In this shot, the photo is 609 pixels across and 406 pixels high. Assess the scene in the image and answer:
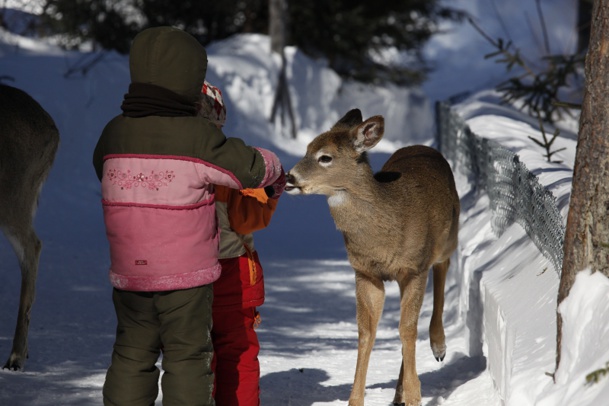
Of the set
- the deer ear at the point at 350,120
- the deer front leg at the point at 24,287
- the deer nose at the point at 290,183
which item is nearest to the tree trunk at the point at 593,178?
the deer nose at the point at 290,183

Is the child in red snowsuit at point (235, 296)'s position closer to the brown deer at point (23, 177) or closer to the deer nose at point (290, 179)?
the deer nose at point (290, 179)

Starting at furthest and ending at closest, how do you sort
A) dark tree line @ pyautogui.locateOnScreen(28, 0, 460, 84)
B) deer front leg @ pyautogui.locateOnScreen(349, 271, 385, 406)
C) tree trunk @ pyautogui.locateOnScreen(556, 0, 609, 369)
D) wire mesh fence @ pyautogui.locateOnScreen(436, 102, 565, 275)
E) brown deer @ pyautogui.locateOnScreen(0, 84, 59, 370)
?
dark tree line @ pyautogui.locateOnScreen(28, 0, 460, 84), brown deer @ pyautogui.locateOnScreen(0, 84, 59, 370), deer front leg @ pyautogui.locateOnScreen(349, 271, 385, 406), wire mesh fence @ pyautogui.locateOnScreen(436, 102, 565, 275), tree trunk @ pyautogui.locateOnScreen(556, 0, 609, 369)

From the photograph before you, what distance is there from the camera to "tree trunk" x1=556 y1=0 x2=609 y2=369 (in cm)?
416

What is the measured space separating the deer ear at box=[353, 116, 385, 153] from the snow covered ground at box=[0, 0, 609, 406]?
1141mm

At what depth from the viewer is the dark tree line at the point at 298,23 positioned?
78.2 feet

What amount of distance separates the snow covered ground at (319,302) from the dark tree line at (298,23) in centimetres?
693

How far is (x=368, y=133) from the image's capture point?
5496 mm

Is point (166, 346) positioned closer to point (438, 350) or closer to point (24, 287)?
point (438, 350)

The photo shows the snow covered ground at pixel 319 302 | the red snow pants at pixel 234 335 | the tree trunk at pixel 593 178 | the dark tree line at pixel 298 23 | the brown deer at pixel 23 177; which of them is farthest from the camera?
the dark tree line at pixel 298 23

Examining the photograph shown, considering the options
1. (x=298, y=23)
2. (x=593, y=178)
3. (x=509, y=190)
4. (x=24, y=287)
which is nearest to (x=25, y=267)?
(x=24, y=287)

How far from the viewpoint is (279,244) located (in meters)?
11.6

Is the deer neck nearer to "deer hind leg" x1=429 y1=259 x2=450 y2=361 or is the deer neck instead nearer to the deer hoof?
"deer hind leg" x1=429 y1=259 x2=450 y2=361

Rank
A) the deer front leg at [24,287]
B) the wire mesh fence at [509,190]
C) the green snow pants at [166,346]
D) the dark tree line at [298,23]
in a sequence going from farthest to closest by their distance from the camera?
the dark tree line at [298,23], the deer front leg at [24,287], the wire mesh fence at [509,190], the green snow pants at [166,346]

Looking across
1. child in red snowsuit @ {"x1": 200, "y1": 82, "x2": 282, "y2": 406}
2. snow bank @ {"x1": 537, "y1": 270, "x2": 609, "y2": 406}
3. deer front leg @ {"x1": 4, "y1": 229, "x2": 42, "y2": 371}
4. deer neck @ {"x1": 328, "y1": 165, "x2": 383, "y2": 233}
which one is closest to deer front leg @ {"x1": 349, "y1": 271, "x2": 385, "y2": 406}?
deer neck @ {"x1": 328, "y1": 165, "x2": 383, "y2": 233}
